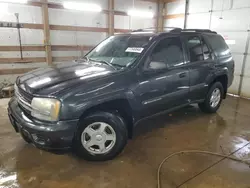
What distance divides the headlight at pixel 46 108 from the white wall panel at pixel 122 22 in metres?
6.26

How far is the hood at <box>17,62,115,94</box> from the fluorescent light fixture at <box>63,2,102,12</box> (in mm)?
4597

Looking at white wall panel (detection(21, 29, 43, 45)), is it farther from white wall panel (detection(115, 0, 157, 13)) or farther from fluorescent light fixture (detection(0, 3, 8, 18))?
white wall panel (detection(115, 0, 157, 13))

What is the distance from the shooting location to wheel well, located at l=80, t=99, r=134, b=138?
245 cm

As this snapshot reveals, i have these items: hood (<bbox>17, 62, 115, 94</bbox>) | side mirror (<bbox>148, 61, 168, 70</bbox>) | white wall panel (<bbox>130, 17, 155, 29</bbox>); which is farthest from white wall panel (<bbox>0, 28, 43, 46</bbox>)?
side mirror (<bbox>148, 61, 168, 70</bbox>)

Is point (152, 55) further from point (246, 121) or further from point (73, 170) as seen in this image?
point (246, 121)

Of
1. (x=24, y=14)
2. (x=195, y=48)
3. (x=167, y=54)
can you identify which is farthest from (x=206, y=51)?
(x=24, y=14)

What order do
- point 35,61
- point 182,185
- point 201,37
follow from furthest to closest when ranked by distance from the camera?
Answer: point 35,61 → point 201,37 → point 182,185

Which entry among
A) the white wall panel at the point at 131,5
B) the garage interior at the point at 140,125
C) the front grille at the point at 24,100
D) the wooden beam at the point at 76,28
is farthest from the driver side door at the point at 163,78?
the white wall panel at the point at 131,5

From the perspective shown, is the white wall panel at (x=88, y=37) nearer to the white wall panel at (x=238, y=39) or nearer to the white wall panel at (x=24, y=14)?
the white wall panel at (x=24, y=14)

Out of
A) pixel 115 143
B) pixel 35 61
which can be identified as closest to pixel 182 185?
pixel 115 143

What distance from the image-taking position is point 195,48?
3.62 meters

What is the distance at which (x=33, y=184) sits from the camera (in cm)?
225

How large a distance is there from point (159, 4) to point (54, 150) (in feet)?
26.3

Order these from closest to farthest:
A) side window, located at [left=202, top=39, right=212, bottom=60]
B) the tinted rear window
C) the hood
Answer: the hood < side window, located at [left=202, top=39, right=212, bottom=60] < the tinted rear window
